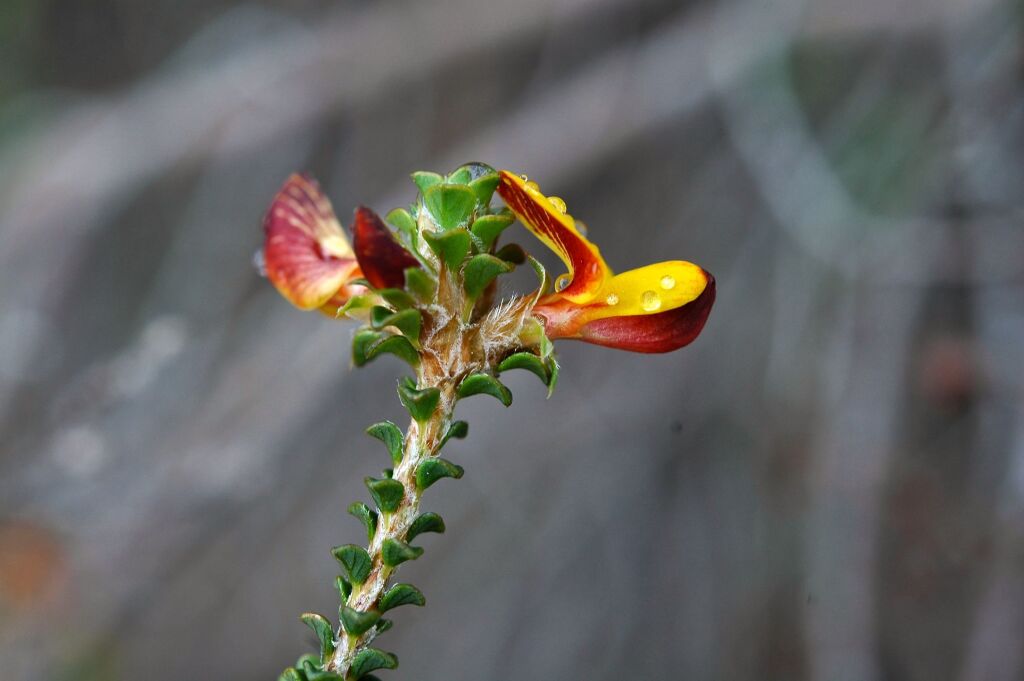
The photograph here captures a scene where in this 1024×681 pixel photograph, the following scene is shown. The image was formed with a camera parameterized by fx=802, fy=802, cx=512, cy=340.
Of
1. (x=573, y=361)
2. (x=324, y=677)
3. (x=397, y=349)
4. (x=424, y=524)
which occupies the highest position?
(x=573, y=361)

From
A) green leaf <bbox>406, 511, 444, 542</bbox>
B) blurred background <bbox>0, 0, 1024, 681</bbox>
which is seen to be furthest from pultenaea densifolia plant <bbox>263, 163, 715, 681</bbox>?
blurred background <bbox>0, 0, 1024, 681</bbox>

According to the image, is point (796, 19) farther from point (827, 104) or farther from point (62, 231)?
point (62, 231)

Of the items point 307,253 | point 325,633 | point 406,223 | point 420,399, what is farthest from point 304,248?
point 325,633

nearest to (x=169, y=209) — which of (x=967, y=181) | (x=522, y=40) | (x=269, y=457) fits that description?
(x=269, y=457)

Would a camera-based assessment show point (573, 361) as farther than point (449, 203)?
Yes

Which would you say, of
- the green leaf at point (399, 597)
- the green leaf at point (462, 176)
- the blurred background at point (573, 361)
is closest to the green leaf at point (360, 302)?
the green leaf at point (462, 176)

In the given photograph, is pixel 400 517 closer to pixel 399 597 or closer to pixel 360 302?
pixel 399 597
